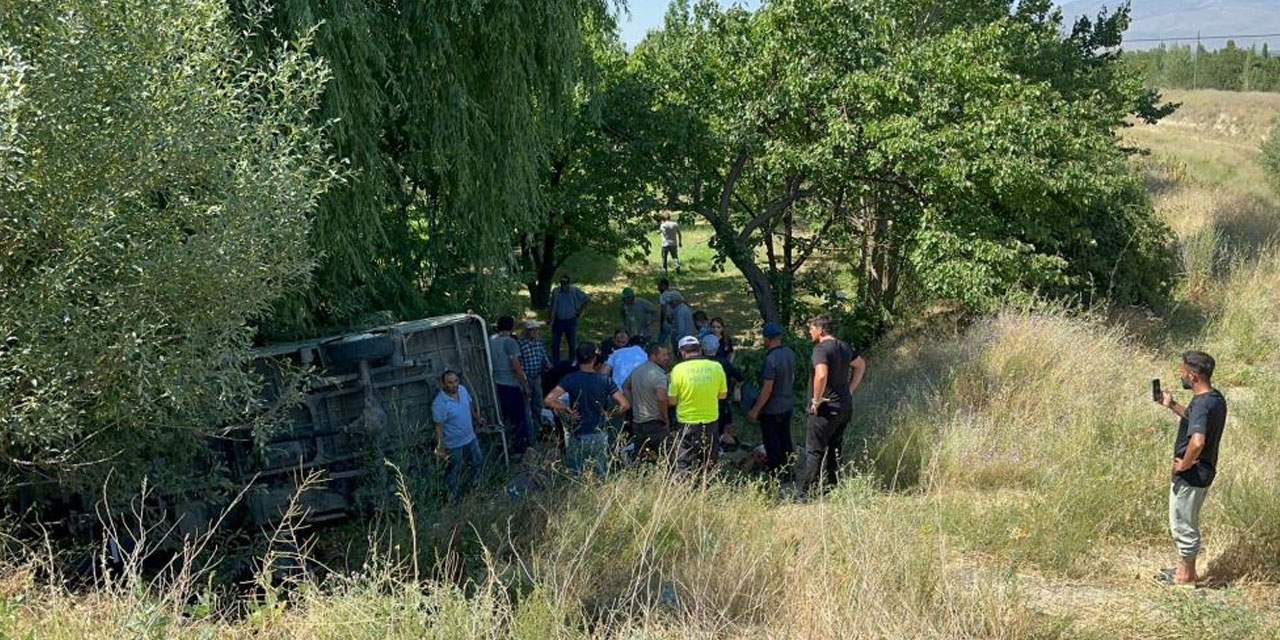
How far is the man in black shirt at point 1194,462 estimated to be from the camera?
5609mm

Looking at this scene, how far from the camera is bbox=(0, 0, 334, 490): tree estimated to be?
4.29m

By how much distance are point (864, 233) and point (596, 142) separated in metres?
4.65

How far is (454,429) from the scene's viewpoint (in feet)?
24.6

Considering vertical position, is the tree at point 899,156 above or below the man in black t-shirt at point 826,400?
above

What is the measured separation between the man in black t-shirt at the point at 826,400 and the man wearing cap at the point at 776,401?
542 millimetres

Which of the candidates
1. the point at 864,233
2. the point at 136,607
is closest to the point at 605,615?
the point at 136,607

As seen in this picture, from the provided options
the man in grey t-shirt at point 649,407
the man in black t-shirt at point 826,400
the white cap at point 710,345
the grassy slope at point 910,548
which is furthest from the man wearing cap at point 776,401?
the white cap at point 710,345

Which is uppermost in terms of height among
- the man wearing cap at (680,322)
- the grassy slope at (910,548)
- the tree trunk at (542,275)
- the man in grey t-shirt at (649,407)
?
the tree trunk at (542,275)

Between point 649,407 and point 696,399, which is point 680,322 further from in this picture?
point 696,399

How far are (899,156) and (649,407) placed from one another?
6.17 m

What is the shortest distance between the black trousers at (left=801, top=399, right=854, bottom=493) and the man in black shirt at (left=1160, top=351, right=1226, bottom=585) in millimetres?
2346

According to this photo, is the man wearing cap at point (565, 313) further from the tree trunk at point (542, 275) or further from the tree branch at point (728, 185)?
the tree trunk at point (542, 275)

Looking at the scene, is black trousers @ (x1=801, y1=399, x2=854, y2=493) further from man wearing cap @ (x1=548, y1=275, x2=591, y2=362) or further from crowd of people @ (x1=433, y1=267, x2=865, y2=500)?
man wearing cap @ (x1=548, y1=275, x2=591, y2=362)

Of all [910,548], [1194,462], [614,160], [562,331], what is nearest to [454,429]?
[910,548]
